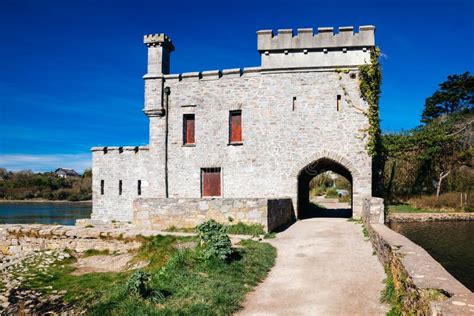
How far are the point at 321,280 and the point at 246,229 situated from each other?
4.58 metres

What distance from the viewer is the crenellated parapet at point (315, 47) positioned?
15.2 m

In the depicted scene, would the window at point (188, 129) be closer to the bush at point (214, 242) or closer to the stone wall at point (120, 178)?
the stone wall at point (120, 178)

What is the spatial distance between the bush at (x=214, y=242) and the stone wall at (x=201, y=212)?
2814mm

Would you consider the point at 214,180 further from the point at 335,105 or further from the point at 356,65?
the point at 356,65

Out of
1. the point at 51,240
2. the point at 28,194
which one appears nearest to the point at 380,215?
the point at 51,240

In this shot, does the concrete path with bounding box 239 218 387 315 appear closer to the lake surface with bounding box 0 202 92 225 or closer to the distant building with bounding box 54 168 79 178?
the lake surface with bounding box 0 202 92 225

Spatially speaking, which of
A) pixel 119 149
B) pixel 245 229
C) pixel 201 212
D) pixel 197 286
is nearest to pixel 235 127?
pixel 119 149

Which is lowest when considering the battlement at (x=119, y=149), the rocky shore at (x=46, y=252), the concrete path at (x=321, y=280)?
the rocky shore at (x=46, y=252)

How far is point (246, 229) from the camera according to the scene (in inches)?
439

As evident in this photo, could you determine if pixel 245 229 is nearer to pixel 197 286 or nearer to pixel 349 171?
pixel 197 286

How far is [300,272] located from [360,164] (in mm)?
8863

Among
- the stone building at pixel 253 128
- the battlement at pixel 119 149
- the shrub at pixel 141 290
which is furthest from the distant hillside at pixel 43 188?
the shrub at pixel 141 290

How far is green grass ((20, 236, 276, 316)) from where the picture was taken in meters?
5.29

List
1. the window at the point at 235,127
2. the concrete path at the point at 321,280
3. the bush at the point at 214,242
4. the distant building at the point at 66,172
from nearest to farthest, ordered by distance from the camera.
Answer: the concrete path at the point at 321,280, the bush at the point at 214,242, the window at the point at 235,127, the distant building at the point at 66,172
